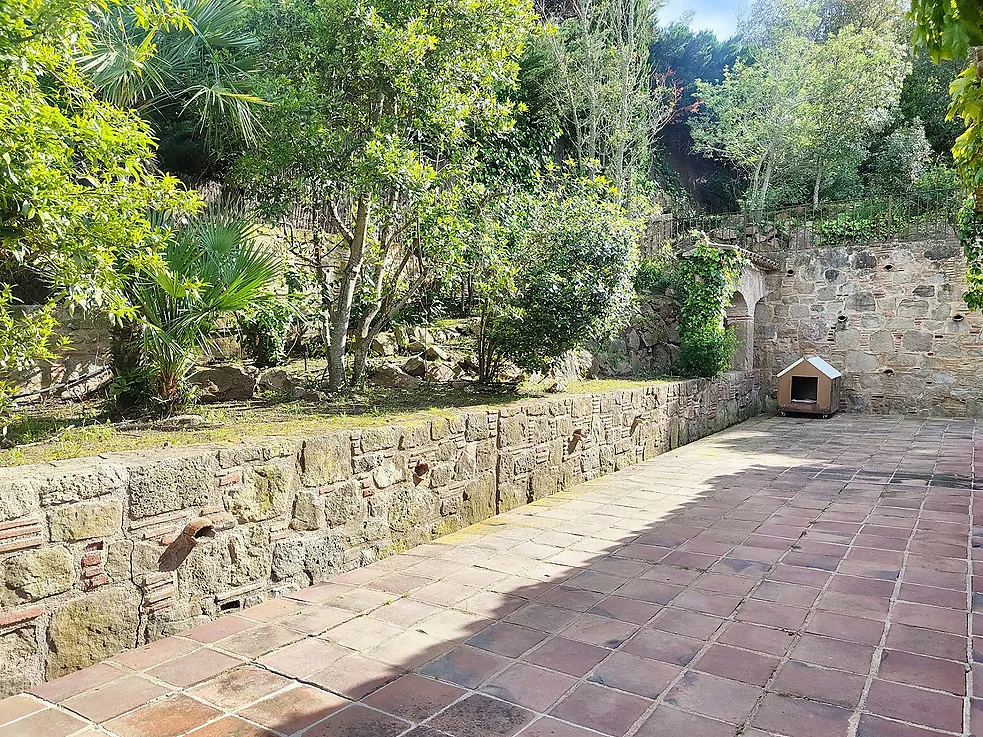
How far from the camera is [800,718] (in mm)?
2488

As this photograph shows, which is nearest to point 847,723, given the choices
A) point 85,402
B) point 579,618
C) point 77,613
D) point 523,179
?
point 579,618

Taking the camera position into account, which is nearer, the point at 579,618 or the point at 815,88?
the point at 579,618

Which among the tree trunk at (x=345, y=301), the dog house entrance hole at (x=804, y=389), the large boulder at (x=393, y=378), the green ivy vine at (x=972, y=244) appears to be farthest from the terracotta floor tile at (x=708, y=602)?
the dog house entrance hole at (x=804, y=389)

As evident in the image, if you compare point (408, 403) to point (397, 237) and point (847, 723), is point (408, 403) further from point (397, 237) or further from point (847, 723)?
point (847, 723)

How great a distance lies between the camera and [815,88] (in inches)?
625

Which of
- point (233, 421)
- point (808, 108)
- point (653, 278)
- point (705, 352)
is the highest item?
point (808, 108)

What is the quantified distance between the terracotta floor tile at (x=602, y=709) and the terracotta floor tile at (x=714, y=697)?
0.14m

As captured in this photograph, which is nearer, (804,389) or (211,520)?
(211,520)

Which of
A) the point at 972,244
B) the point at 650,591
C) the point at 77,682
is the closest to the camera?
the point at 77,682

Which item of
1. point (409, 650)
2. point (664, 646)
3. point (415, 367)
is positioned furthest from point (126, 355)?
point (664, 646)

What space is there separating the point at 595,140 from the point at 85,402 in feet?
34.7

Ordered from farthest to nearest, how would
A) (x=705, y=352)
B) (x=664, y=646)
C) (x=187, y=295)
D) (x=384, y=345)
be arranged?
1. (x=705, y=352)
2. (x=384, y=345)
3. (x=187, y=295)
4. (x=664, y=646)

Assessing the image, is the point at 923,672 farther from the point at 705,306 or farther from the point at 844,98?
the point at 844,98

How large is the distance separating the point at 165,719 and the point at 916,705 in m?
2.73
